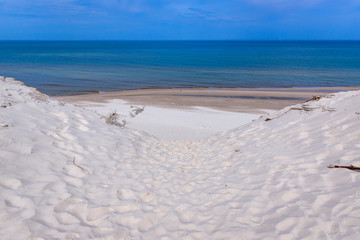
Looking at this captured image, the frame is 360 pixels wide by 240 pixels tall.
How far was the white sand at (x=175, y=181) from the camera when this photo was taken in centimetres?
322

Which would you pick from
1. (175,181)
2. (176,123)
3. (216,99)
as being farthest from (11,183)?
(216,99)

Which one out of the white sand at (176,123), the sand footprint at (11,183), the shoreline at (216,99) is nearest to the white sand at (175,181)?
the sand footprint at (11,183)

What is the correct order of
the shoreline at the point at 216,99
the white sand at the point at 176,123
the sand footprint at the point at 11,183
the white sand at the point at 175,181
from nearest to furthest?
the white sand at the point at 175,181 → the sand footprint at the point at 11,183 → the white sand at the point at 176,123 → the shoreline at the point at 216,99

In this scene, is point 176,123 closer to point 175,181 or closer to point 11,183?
point 175,181

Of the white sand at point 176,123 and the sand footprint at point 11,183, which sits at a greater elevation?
the sand footprint at point 11,183

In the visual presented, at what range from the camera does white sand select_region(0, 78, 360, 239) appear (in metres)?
3.22

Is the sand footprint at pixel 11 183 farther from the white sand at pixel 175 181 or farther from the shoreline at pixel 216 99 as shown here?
the shoreline at pixel 216 99

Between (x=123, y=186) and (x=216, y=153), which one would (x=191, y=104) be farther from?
(x=123, y=186)

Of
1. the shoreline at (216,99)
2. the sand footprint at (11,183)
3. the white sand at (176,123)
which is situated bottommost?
the white sand at (176,123)

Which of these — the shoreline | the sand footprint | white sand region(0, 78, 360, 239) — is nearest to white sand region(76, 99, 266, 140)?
→ white sand region(0, 78, 360, 239)

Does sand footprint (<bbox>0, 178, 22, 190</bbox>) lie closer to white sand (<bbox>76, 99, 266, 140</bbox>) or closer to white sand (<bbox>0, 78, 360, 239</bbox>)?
white sand (<bbox>0, 78, 360, 239</bbox>)

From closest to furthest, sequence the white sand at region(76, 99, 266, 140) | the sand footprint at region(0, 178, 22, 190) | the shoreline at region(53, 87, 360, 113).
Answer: the sand footprint at region(0, 178, 22, 190) → the white sand at region(76, 99, 266, 140) → the shoreline at region(53, 87, 360, 113)

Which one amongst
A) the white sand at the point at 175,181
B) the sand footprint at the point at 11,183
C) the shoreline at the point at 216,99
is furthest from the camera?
the shoreline at the point at 216,99

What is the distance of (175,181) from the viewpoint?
482 cm
